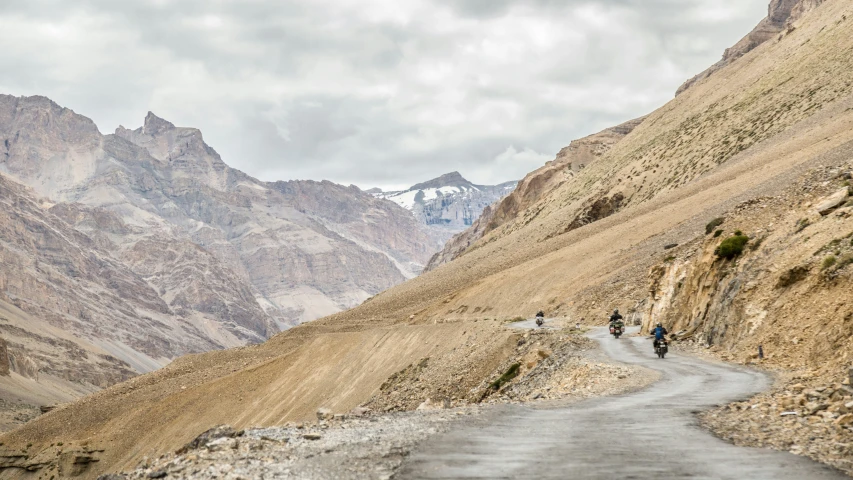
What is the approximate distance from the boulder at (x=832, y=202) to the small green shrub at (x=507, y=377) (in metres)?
12.1

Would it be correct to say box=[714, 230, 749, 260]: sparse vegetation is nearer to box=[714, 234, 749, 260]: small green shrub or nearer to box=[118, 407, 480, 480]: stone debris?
box=[714, 234, 749, 260]: small green shrub

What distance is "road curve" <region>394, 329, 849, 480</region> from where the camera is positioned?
32.1ft

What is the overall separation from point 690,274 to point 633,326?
32.7 feet

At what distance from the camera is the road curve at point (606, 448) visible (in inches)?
386

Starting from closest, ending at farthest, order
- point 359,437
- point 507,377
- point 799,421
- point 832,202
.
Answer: point 799,421
point 359,437
point 832,202
point 507,377

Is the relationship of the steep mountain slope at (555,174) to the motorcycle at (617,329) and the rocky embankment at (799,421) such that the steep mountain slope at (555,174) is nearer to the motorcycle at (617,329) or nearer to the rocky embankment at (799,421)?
the motorcycle at (617,329)

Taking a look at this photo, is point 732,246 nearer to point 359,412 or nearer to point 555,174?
point 359,412

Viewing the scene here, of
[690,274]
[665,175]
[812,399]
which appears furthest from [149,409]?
[665,175]

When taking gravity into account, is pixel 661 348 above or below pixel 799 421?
above

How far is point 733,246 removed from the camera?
30.6m

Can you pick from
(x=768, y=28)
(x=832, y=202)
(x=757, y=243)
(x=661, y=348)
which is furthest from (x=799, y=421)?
(x=768, y=28)

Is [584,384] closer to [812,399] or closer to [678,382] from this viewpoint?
[678,382]

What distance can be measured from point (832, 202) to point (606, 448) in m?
20.0

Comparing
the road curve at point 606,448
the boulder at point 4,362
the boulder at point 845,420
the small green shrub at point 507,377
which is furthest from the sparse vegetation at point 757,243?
the boulder at point 4,362
